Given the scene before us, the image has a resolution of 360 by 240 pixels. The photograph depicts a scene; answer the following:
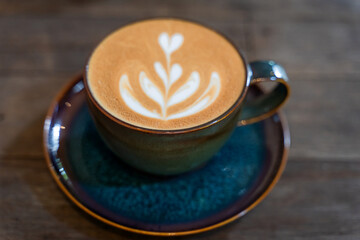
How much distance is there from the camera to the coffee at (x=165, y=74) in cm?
57

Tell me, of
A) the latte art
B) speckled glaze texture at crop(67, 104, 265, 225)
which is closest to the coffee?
the latte art

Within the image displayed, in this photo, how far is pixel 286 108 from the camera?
79cm

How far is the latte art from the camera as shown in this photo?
57cm

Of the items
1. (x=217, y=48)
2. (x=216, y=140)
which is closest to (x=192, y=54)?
(x=217, y=48)

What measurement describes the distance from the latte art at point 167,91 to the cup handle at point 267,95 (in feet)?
0.21

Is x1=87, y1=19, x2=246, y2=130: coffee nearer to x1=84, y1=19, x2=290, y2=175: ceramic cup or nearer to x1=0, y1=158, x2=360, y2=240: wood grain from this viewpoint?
x1=84, y1=19, x2=290, y2=175: ceramic cup

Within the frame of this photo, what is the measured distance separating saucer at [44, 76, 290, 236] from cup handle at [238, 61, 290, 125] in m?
0.04

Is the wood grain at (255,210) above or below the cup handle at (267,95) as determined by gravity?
below

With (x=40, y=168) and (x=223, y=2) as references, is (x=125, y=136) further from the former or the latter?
(x=223, y=2)

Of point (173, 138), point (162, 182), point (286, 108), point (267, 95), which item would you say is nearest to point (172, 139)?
point (173, 138)

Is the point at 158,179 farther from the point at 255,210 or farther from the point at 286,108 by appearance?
the point at 286,108

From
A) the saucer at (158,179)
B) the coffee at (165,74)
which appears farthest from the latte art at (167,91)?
the saucer at (158,179)

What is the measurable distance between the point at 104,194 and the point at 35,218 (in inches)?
4.3

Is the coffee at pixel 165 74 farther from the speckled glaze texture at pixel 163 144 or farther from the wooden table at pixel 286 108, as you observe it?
the wooden table at pixel 286 108
